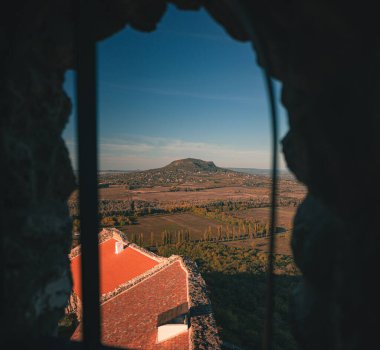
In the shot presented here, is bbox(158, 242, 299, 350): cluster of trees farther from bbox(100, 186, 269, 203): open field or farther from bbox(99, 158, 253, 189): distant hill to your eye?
bbox(99, 158, 253, 189): distant hill

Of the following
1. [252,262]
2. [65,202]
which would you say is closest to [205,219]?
[252,262]

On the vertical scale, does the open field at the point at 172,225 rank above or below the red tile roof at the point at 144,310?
below

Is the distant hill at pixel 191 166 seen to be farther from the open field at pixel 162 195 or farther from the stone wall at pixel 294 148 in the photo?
the stone wall at pixel 294 148

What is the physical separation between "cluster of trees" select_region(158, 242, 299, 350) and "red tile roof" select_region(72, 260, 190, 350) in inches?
109

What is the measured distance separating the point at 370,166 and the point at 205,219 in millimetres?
55236

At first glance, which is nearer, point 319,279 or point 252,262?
point 319,279

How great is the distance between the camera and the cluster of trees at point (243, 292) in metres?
13.7

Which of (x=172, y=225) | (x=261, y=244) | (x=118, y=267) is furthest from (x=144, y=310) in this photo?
(x=172, y=225)

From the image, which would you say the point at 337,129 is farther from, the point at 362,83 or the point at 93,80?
the point at 93,80

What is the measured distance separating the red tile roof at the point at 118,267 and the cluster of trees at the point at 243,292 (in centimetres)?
466

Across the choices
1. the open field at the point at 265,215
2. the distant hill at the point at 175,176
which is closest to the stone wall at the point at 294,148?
the open field at the point at 265,215

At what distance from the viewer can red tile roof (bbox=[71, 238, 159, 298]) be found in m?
17.3

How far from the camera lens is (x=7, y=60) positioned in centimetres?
295

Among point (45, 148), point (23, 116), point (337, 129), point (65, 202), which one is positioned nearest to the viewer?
point (337, 129)
